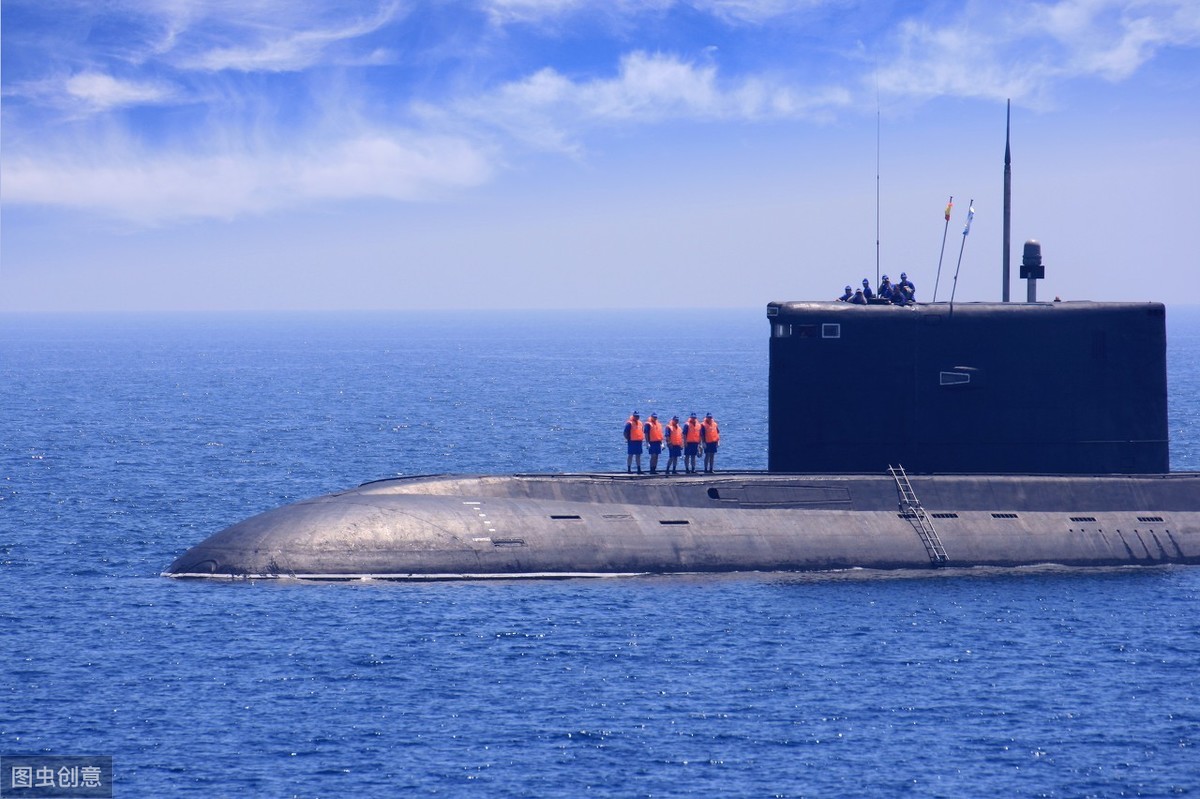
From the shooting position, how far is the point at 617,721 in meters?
23.5

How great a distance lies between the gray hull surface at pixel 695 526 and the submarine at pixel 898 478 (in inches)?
1.7

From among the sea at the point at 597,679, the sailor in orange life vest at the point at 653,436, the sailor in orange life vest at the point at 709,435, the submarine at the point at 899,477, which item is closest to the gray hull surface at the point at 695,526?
the submarine at the point at 899,477

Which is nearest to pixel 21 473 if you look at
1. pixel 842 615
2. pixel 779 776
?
pixel 842 615

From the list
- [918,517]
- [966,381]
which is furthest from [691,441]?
[966,381]

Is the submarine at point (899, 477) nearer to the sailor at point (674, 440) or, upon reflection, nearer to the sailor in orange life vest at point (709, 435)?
the sailor in orange life vest at point (709, 435)

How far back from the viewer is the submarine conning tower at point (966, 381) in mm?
32625

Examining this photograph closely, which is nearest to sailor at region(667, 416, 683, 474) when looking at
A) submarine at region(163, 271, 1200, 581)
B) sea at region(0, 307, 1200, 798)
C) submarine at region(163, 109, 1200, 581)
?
submarine at region(163, 271, 1200, 581)

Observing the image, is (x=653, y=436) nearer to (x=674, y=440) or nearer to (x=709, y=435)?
(x=674, y=440)

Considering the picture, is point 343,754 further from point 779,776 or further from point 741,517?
point 741,517

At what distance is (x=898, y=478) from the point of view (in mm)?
33562

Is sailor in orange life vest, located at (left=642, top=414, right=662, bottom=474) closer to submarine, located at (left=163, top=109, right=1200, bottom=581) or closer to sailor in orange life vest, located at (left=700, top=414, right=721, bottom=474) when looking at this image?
sailor in orange life vest, located at (left=700, top=414, right=721, bottom=474)

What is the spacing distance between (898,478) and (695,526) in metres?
4.64

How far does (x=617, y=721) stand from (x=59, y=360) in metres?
166

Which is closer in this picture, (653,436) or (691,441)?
(653,436)
